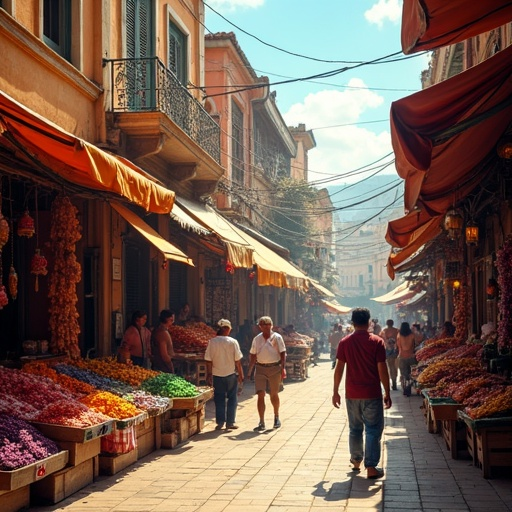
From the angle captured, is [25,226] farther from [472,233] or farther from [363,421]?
[472,233]

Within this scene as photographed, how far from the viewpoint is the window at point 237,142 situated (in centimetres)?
2656

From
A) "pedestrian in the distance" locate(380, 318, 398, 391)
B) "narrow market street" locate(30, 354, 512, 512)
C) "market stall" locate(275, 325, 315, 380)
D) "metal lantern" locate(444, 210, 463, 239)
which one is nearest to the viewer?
"narrow market street" locate(30, 354, 512, 512)

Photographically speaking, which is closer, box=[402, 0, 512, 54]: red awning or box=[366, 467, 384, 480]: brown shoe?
box=[402, 0, 512, 54]: red awning

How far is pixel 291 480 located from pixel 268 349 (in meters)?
4.49

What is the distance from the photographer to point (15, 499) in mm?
6414

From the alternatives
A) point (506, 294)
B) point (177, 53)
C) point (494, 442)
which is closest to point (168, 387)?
point (494, 442)

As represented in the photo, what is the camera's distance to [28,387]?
312 inches

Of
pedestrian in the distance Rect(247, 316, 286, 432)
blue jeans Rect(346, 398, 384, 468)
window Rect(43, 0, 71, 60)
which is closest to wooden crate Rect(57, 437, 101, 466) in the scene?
blue jeans Rect(346, 398, 384, 468)

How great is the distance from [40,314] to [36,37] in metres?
3.85

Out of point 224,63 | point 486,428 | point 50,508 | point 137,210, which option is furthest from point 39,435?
point 224,63

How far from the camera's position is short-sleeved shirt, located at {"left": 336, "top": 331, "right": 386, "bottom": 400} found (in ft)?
27.1

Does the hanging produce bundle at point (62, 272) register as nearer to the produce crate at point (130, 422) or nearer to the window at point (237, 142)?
the produce crate at point (130, 422)

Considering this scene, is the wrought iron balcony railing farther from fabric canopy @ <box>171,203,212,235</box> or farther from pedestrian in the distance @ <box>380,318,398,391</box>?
pedestrian in the distance @ <box>380,318,398,391</box>

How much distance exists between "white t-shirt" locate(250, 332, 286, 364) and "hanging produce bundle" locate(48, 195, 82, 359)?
3.15 m
